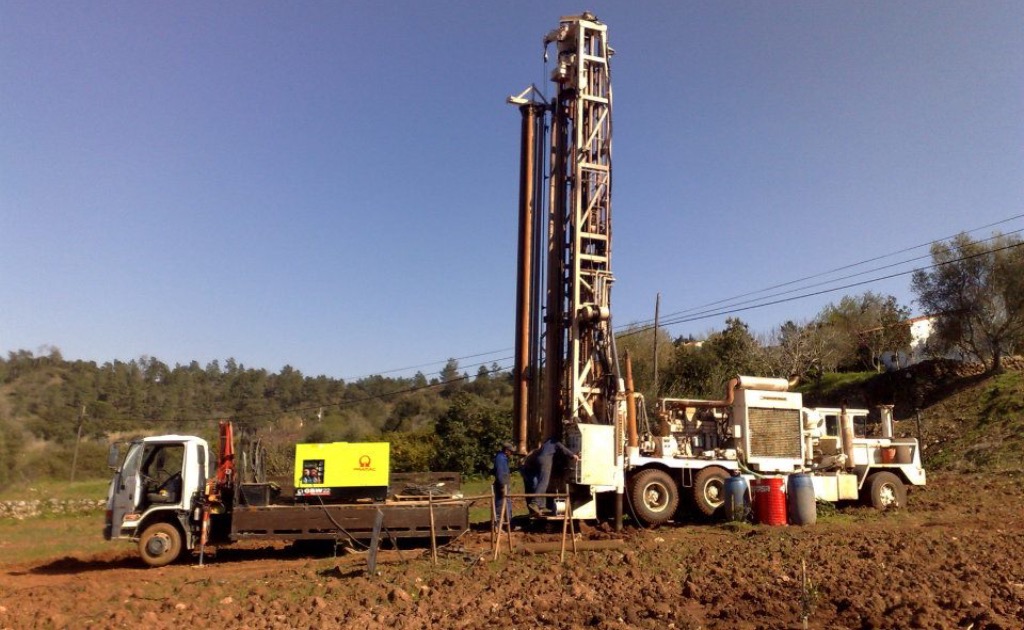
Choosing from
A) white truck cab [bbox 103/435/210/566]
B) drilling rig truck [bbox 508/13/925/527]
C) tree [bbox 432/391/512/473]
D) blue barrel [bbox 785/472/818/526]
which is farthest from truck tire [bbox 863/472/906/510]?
tree [bbox 432/391/512/473]

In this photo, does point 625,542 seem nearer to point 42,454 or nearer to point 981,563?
point 981,563

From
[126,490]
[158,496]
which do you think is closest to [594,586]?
[158,496]

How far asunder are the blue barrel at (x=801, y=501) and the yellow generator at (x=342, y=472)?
28.2ft

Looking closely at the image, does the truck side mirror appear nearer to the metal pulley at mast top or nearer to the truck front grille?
the metal pulley at mast top

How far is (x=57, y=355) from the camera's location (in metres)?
93.3

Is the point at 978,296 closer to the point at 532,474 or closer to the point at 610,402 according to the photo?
the point at 610,402

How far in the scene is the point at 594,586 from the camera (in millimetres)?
10633

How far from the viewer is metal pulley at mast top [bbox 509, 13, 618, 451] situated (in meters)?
19.1

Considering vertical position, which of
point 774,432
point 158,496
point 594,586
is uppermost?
point 774,432

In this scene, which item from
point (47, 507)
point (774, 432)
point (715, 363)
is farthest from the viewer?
point (715, 363)

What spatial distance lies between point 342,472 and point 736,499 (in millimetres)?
8439

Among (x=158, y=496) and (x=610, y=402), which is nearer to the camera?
(x=158, y=496)

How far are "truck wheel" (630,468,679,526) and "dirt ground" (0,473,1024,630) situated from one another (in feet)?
5.04

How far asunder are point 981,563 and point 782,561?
9.03 ft
